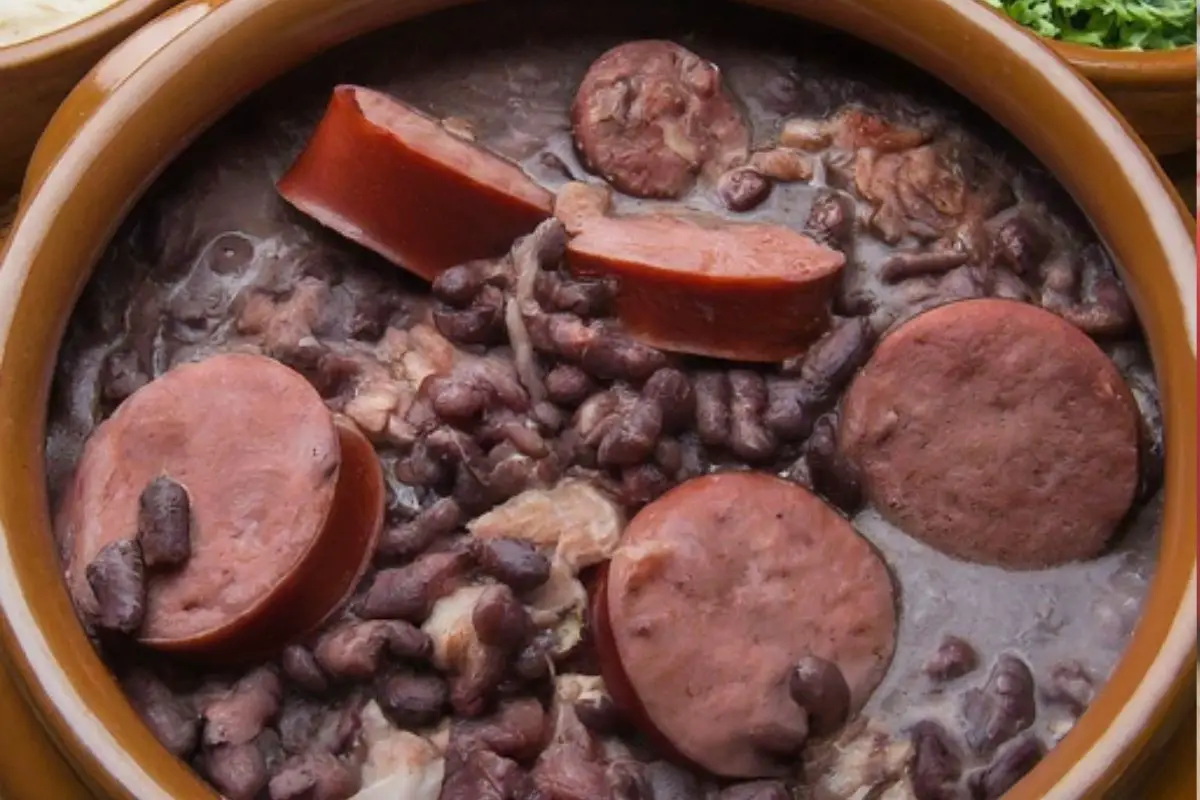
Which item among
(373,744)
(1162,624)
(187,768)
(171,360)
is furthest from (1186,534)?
(171,360)

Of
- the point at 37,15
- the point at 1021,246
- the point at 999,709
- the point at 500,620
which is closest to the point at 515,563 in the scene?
the point at 500,620

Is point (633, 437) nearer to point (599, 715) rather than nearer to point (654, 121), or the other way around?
point (599, 715)

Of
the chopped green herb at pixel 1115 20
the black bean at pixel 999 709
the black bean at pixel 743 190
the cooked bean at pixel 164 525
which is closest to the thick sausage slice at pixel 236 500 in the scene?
the cooked bean at pixel 164 525

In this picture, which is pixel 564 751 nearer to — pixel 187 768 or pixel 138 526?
pixel 187 768

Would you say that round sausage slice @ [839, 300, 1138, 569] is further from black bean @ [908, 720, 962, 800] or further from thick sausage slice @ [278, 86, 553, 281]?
thick sausage slice @ [278, 86, 553, 281]

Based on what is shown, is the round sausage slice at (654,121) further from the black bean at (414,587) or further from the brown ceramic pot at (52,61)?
the brown ceramic pot at (52,61)

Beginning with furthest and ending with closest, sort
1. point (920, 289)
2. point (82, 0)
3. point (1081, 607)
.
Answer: point (82, 0) < point (920, 289) < point (1081, 607)
